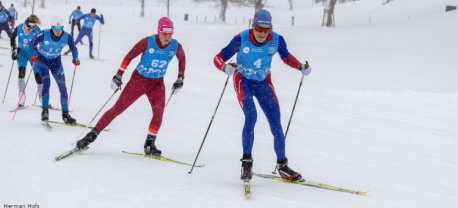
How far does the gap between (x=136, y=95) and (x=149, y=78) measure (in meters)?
0.26

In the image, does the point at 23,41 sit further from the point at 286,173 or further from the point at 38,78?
the point at 286,173

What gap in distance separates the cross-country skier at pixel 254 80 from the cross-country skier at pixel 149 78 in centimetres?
82

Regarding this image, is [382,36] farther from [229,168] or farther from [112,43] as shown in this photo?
[229,168]

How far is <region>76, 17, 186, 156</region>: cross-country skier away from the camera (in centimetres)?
598

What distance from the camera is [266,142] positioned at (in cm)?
786

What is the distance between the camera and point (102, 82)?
12.8 metres

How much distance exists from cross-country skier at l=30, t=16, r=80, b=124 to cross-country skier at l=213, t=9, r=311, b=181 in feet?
10.6

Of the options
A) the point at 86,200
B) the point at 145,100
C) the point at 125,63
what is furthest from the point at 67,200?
the point at 145,100

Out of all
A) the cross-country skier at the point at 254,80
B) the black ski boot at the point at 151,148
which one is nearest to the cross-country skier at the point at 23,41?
the black ski boot at the point at 151,148

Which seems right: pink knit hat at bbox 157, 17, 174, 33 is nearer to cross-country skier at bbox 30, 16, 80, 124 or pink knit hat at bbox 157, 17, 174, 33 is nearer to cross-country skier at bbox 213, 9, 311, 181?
cross-country skier at bbox 213, 9, 311, 181

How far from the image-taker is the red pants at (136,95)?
6.15 meters

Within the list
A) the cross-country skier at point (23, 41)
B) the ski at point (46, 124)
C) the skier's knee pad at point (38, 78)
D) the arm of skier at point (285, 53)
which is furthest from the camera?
the cross-country skier at point (23, 41)

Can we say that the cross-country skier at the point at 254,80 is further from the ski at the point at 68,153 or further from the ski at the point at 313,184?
the ski at the point at 68,153

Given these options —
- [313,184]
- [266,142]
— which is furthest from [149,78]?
[266,142]
